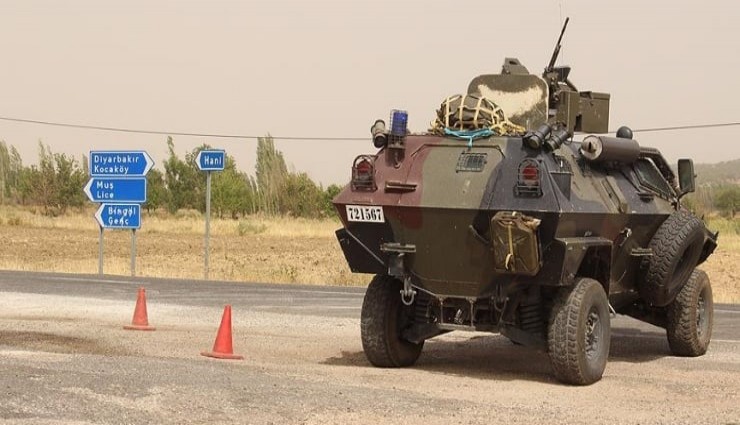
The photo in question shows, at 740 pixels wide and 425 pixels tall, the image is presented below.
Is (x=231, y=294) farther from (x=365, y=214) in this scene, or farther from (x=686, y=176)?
(x=365, y=214)

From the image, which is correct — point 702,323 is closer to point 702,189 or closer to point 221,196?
point 221,196

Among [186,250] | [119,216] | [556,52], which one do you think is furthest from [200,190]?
[556,52]

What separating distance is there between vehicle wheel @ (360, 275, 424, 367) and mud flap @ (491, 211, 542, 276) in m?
1.67

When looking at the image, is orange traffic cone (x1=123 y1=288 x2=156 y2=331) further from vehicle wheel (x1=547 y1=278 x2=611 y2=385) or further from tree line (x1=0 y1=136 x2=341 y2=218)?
tree line (x1=0 y1=136 x2=341 y2=218)

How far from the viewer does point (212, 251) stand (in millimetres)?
41062

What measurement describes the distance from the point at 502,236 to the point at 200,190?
66.9 m

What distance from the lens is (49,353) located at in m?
13.0

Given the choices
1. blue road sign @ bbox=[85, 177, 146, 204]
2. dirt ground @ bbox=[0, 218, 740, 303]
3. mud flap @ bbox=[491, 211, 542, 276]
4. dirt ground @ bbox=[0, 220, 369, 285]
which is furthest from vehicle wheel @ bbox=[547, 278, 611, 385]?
blue road sign @ bbox=[85, 177, 146, 204]

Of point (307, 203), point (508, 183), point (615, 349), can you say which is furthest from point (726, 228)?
point (508, 183)

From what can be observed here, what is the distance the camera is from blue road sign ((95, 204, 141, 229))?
27.9 metres

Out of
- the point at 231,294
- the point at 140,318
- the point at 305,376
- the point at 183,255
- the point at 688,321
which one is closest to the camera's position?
the point at 305,376

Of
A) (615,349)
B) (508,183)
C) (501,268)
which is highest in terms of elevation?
(508,183)

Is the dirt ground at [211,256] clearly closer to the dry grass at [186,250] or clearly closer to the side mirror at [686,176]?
the dry grass at [186,250]

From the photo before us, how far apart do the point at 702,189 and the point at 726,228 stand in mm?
37667
